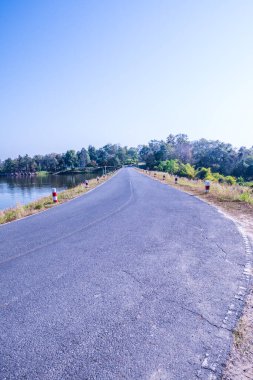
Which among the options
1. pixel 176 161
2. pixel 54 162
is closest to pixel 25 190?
pixel 176 161

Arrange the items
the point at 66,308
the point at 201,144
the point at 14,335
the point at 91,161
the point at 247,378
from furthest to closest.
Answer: the point at 91,161 → the point at 201,144 → the point at 66,308 → the point at 14,335 → the point at 247,378

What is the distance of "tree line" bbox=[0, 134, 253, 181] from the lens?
2456 inches

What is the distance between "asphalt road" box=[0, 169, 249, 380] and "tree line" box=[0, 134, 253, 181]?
4129 centimetres

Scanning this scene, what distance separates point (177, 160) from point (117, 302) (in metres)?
76.4

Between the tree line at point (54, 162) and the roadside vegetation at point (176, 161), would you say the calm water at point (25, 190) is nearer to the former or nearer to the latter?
the roadside vegetation at point (176, 161)

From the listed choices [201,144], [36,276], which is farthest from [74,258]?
[201,144]

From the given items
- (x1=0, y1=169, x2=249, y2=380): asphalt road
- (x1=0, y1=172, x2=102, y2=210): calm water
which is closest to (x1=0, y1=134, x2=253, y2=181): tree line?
(x1=0, y1=172, x2=102, y2=210): calm water

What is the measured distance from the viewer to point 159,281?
411 centimetres

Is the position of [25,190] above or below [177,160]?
below

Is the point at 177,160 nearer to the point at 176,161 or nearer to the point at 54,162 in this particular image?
the point at 176,161

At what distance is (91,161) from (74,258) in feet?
479

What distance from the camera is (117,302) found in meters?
3.52

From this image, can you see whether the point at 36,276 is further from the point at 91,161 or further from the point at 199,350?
the point at 91,161

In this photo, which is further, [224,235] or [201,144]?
[201,144]
